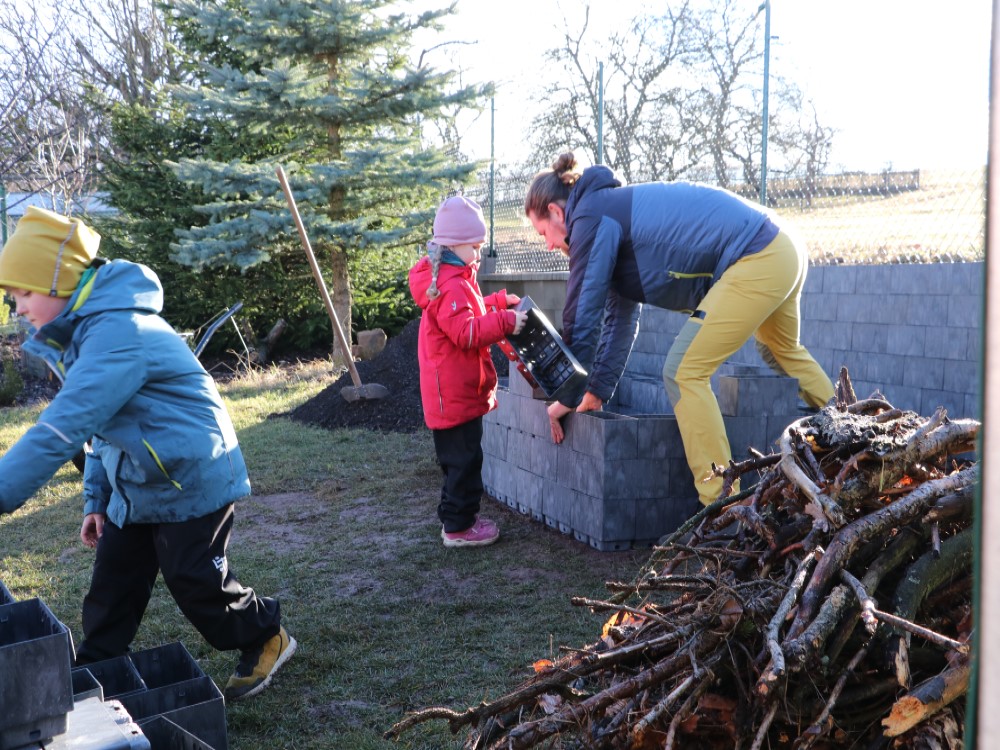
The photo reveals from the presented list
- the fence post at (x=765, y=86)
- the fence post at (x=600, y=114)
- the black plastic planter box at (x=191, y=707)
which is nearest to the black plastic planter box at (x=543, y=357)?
the black plastic planter box at (x=191, y=707)

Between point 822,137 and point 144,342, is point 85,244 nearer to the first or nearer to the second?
point 144,342

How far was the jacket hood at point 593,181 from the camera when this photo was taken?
4.32 metres

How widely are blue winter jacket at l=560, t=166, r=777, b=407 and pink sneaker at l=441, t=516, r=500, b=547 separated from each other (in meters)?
1.02

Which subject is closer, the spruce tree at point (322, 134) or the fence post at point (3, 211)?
the spruce tree at point (322, 134)

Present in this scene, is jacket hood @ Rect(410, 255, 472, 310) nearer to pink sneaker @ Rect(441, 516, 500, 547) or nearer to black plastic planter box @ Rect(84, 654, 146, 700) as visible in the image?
pink sneaker @ Rect(441, 516, 500, 547)

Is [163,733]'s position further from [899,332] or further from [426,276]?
[899,332]

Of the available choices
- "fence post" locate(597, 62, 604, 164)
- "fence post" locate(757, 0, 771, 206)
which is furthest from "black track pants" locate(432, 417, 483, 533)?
"fence post" locate(597, 62, 604, 164)

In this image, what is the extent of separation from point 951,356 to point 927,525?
4179mm

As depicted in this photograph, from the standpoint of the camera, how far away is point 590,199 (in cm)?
430

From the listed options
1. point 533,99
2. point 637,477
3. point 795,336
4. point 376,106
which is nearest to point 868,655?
point 637,477

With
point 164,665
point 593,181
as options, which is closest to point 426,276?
point 593,181

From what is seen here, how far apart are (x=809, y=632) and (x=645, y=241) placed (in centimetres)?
302

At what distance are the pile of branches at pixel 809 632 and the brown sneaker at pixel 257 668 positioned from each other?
5.88 feet

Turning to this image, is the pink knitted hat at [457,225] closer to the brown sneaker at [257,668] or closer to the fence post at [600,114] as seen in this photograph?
the brown sneaker at [257,668]
